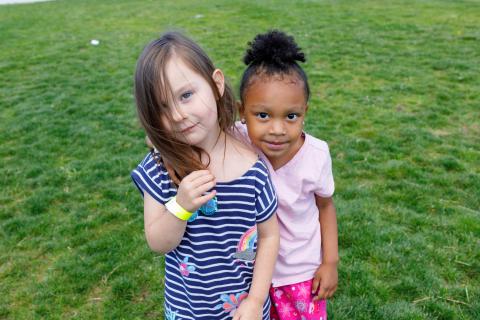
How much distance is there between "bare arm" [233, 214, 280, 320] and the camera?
1.58 m

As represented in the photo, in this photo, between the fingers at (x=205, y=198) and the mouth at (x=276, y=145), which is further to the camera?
the mouth at (x=276, y=145)

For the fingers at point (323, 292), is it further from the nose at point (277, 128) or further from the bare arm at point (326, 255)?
the nose at point (277, 128)

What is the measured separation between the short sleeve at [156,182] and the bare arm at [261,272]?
35 centimetres

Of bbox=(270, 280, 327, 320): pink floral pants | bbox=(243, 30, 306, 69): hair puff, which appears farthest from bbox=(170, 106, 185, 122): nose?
bbox=(270, 280, 327, 320): pink floral pants

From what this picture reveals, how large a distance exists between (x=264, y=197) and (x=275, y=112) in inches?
13.0

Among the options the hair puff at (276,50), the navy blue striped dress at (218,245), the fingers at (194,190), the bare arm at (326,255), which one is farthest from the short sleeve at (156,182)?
the bare arm at (326,255)

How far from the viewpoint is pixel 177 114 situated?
141 cm

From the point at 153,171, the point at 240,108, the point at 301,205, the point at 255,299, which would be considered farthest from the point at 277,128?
the point at 255,299

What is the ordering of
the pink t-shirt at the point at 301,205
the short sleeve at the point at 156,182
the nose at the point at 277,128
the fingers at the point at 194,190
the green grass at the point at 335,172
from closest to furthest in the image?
the fingers at the point at 194,190, the short sleeve at the point at 156,182, the nose at the point at 277,128, the pink t-shirt at the point at 301,205, the green grass at the point at 335,172

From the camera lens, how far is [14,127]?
690cm

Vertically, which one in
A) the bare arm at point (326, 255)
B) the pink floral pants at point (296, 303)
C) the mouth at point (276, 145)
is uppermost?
the mouth at point (276, 145)

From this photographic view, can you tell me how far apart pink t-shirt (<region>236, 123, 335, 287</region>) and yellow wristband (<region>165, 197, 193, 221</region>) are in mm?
446

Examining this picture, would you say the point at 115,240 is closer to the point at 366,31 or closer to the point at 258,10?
the point at 366,31

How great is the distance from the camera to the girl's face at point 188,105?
1.42 m
